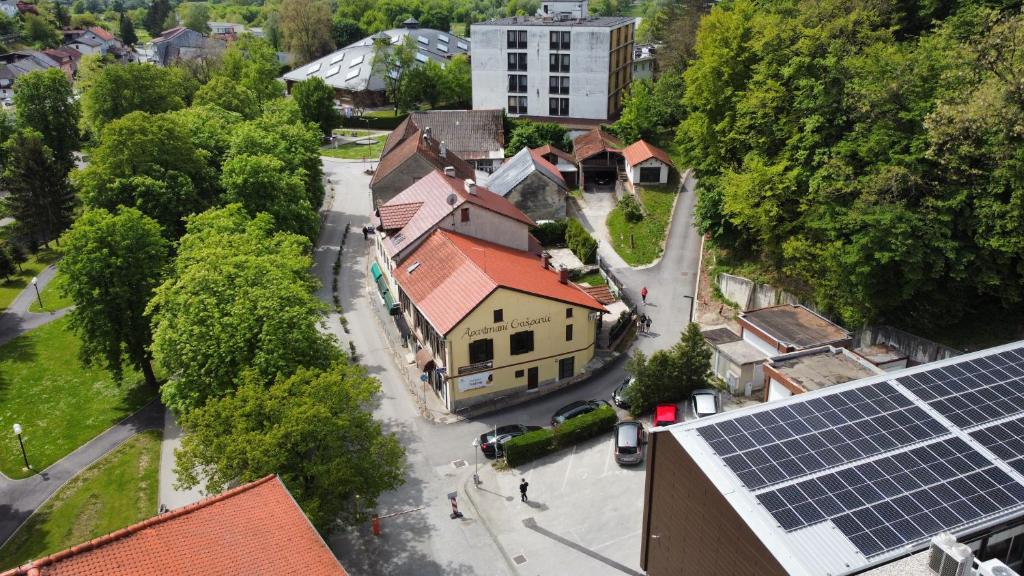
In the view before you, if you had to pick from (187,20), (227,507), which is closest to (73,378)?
(227,507)

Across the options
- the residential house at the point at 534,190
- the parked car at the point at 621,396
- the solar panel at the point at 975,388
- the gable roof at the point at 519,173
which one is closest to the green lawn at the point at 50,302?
the residential house at the point at 534,190

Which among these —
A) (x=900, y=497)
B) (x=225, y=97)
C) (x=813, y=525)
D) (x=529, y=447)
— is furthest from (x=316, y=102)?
(x=900, y=497)

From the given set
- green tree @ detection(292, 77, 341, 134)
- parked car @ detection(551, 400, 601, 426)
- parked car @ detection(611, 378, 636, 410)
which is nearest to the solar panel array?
parked car @ detection(551, 400, 601, 426)

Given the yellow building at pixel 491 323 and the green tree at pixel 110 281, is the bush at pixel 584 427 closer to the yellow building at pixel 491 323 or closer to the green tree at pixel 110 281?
the yellow building at pixel 491 323

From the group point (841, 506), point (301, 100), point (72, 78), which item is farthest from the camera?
point (72, 78)

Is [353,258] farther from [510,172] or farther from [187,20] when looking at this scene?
[187,20]

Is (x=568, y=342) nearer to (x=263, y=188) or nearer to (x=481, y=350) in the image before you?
(x=481, y=350)
